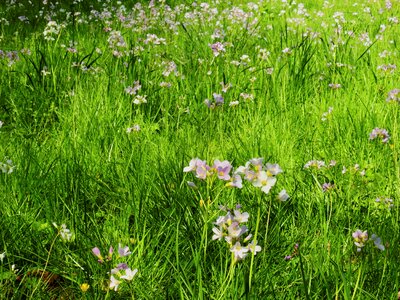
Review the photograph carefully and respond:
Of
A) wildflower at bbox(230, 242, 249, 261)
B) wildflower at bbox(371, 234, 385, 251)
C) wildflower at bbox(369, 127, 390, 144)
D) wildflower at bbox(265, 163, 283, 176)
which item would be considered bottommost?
wildflower at bbox(369, 127, 390, 144)

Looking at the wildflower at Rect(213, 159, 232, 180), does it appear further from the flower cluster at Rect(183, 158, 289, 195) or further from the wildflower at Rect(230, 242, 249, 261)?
the wildflower at Rect(230, 242, 249, 261)

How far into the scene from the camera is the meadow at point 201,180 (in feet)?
4.95

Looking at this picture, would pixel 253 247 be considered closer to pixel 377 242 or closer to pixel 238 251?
pixel 238 251

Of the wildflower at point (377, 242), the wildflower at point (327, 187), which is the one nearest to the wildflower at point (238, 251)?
the wildflower at point (377, 242)

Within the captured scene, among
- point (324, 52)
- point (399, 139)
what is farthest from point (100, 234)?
point (324, 52)

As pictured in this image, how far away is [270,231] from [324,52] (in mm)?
2881

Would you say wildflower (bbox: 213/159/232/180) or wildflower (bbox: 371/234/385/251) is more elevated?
wildflower (bbox: 213/159/232/180)

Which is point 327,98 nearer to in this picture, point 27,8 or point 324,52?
point 324,52

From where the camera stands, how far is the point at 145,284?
5.23 feet

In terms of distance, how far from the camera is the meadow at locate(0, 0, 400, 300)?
1.51m

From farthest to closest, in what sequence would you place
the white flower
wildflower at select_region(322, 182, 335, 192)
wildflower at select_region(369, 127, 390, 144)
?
wildflower at select_region(369, 127, 390, 144)
wildflower at select_region(322, 182, 335, 192)
the white flower

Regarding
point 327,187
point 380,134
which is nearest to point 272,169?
point 327,187

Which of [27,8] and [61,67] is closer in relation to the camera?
[61,67]

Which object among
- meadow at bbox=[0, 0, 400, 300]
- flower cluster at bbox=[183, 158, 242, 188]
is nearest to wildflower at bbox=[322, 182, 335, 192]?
meadow at bbox=[0, 0, 400, 300]
